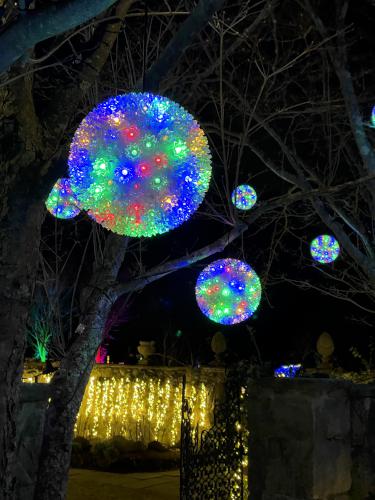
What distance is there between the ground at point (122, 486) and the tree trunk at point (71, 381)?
295 cm

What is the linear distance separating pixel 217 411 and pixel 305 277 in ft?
47.9

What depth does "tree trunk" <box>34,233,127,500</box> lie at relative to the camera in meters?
4.62

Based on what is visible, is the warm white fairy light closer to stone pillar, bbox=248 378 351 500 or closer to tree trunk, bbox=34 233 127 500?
tree trunk, bbox=34 233 127 500

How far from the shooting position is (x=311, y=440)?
347 centimetres

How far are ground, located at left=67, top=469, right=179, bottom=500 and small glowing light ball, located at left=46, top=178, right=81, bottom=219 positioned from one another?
4.27 m

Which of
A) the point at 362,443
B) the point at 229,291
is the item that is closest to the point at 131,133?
the point at 362,443

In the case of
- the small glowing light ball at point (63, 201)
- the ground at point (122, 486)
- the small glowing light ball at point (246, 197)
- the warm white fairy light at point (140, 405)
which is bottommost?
the ground at point (122, 486)

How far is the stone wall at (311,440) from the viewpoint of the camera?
11.4 feet

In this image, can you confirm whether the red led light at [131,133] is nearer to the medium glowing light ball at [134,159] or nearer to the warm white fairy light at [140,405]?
the medium glowing light ball at [134,159]

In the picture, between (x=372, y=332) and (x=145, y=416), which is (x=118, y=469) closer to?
(x=145, y=416)

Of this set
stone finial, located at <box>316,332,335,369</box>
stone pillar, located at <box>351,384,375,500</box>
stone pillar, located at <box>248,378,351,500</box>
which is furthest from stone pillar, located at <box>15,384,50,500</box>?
stone finial, located at <box>316,332,335,369</box>

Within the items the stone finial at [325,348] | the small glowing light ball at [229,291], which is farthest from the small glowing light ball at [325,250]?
the stone finial at [325,348]

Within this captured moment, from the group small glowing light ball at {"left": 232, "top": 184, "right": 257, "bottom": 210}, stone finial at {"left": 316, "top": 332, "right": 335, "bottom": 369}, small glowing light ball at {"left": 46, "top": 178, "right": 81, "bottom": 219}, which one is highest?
small glowing light ball at {"left": 232, "top": 184, "right": 257, "bottom": 210}

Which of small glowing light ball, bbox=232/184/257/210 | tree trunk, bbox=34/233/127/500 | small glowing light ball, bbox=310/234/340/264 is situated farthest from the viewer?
small glowing light ball, bbox=310/234/340/264
